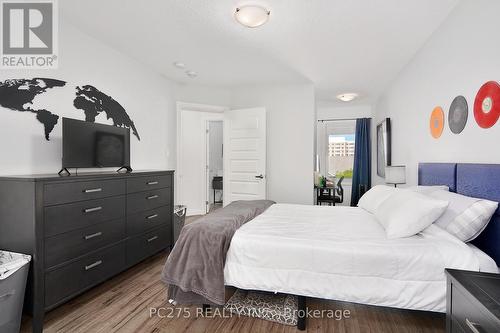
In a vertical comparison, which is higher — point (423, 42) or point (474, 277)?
point (423, 42)

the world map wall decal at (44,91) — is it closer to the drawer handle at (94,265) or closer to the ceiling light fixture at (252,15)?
the drawer handle at (94,265)

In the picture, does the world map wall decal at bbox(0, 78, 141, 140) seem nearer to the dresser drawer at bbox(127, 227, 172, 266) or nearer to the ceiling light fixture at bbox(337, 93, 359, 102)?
the dresser drawer at bbox(127, 227, 172, 266)

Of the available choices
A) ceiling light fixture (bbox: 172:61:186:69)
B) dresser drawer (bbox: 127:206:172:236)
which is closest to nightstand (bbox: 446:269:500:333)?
dresser drawer (bbox: 127:206:172:236)

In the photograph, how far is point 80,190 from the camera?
6.42ft

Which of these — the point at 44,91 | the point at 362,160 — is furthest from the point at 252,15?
the point at 362,160

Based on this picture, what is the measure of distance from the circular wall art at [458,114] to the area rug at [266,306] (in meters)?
2.04

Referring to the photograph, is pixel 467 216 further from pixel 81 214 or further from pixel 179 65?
pixel 179 65

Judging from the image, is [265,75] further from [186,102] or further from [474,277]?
[474,277]

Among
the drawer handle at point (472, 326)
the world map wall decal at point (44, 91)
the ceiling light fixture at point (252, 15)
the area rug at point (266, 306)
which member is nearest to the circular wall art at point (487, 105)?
the drawer handle at point (472, 326)

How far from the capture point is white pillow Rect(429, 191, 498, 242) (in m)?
1.54

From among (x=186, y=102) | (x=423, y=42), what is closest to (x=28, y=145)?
(x=186, y=102)

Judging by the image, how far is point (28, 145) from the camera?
209cm

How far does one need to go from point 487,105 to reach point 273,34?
1908 mm

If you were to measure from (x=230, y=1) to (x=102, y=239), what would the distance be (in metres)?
2.35
